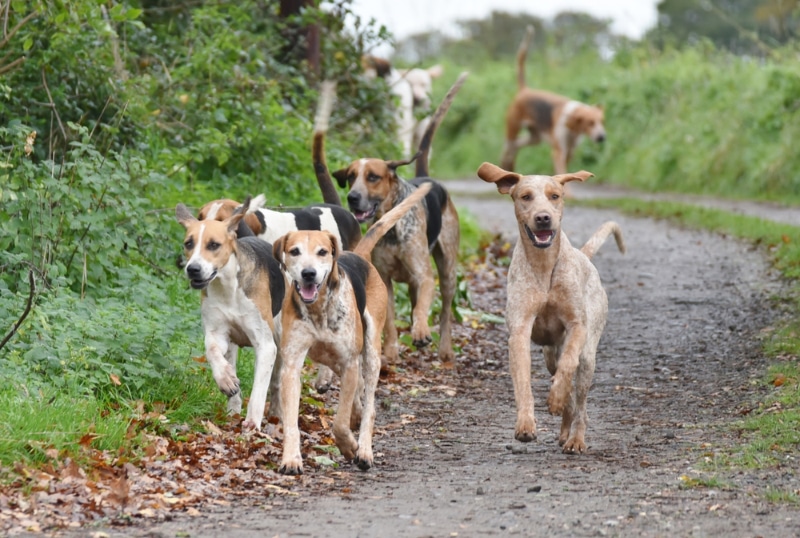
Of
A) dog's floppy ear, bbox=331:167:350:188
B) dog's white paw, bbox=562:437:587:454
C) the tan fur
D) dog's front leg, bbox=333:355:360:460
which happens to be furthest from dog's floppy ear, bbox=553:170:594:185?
dog's floppy ear, bbox=331:167:350:188

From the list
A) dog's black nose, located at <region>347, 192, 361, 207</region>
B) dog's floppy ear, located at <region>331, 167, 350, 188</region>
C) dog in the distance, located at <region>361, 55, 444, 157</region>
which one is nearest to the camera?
dog's black nose, located at <region>347, 192, 361, 207</region>

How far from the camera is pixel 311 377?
8.79 metres

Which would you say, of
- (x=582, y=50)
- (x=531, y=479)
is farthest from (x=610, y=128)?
(x=531, y=479)

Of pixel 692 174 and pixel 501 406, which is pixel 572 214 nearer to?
pixel 692 174

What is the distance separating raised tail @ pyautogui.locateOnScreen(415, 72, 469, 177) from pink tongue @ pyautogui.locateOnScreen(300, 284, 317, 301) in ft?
12.4

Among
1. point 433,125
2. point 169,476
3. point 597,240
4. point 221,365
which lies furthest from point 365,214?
point 169,476

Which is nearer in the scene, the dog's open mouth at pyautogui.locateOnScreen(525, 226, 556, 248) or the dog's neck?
the dog's open mouth at pyautogui.locateOnScreen(525, 226, 556, 248)

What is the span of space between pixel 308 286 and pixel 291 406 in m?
0.61

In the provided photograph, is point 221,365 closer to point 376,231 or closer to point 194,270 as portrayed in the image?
point 194,270

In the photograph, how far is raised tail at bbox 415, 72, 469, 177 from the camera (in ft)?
33.0

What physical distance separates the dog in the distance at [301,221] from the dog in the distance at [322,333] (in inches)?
63.0

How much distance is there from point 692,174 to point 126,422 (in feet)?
55.1

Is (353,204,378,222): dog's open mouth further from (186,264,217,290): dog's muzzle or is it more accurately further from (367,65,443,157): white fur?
(367,65,443,157): white fur

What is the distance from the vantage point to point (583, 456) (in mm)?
6754
